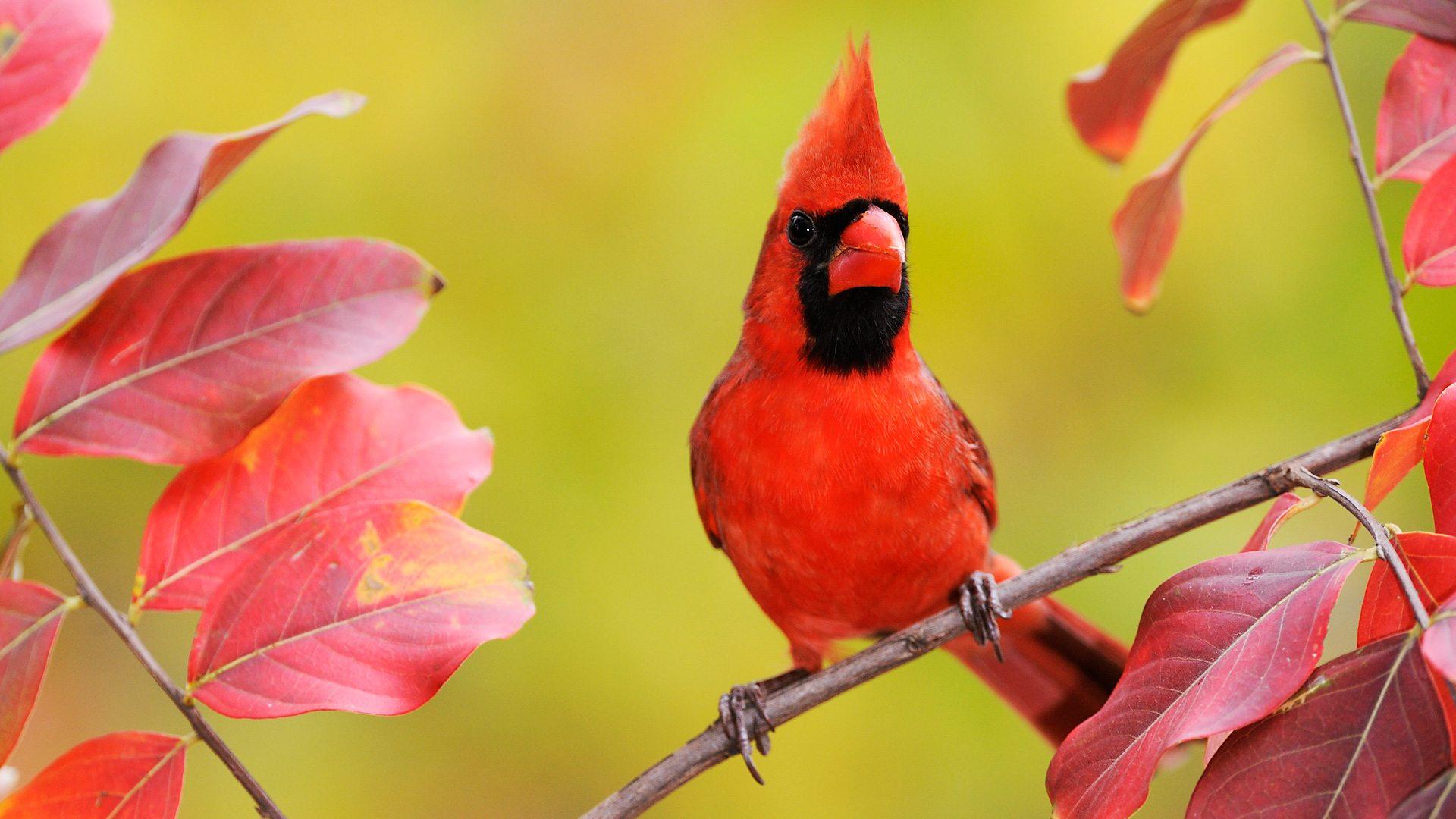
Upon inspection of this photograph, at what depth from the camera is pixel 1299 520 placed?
1.97 m

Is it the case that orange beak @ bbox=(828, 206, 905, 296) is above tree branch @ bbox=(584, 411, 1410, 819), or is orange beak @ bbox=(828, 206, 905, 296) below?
above

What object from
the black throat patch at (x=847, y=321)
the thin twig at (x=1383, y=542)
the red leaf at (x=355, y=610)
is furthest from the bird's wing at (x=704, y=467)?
the thin twig at (x=1383, y=542)

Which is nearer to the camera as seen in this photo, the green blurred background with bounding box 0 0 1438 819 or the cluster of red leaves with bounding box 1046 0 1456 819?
the cluster of red leaves with bounding box 1046 0 1456 819

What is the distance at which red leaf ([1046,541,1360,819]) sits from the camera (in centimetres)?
66

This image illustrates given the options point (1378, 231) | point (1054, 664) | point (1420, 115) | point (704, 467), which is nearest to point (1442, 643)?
point (1378, 231)

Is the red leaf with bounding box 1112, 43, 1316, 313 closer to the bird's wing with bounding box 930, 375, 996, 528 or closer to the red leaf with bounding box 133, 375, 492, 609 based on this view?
the bird's wing with bounding box 930, 375, 996, 528

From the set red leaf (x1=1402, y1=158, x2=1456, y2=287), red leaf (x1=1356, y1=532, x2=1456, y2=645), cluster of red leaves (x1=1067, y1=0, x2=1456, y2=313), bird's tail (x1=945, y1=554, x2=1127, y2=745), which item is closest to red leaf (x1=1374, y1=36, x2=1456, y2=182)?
cluster of red leaves (x1=1067, y1=0, x2=1456, y2=313)

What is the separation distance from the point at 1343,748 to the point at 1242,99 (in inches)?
28.7

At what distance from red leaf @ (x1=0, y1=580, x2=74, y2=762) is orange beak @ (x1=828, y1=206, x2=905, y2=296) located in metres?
0.77

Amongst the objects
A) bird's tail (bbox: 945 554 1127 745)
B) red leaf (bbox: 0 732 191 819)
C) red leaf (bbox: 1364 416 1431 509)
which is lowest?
bird's tail (bbox: 945 554 1127 745)

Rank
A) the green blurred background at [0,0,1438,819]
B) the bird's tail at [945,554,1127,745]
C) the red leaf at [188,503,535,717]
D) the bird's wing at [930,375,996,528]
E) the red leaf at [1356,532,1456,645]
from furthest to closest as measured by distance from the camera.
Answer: the green blurred background at [0,0,1438,819]
the bird's tail at [945,554,1127,745]
the bird's wing at [930,375,996,528]
the red leaf at [188,503,535,717]
the red leaf at [1356,532,1456,645]

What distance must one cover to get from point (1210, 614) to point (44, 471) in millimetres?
1902

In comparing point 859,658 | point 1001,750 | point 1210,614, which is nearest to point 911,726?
point 1001,750

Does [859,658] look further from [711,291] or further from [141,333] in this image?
[711,291]
